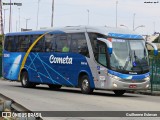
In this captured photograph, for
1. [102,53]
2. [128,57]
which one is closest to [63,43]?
[102,53]

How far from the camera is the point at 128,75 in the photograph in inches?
843

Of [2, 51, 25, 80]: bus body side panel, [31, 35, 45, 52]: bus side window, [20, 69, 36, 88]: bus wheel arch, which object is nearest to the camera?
[31, 35, 45, 52]: bus side window

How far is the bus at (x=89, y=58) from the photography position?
70.2 feet

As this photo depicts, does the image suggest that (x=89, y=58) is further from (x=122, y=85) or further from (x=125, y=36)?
(x=122, y=85)

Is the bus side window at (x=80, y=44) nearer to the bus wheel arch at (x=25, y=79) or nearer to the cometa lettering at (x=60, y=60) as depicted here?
the cometa lettering at (x=60, y=60)

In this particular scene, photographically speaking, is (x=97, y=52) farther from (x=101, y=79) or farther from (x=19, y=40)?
(x=19, y=40)

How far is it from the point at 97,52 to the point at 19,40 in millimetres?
8358

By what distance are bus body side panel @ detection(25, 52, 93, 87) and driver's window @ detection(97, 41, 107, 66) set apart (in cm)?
97

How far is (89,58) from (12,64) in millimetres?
8752

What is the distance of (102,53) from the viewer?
853 inches

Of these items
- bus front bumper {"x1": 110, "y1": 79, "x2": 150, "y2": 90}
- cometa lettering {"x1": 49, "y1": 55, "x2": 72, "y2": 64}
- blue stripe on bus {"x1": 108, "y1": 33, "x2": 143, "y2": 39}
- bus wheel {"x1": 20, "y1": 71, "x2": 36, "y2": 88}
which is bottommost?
bus wheel {"x1": 20, "y1": 71, "x2": 36, "y2": 88}

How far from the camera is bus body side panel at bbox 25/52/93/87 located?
76.4 feet

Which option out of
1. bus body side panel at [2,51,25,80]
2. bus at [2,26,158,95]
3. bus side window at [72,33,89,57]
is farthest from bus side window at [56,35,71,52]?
bus body side panel at [2,51,25,80]

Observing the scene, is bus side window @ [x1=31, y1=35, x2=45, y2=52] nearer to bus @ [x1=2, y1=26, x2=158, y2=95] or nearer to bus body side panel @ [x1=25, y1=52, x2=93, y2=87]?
bus @ [x1=2, y1=26, x2=158, y2=95]
